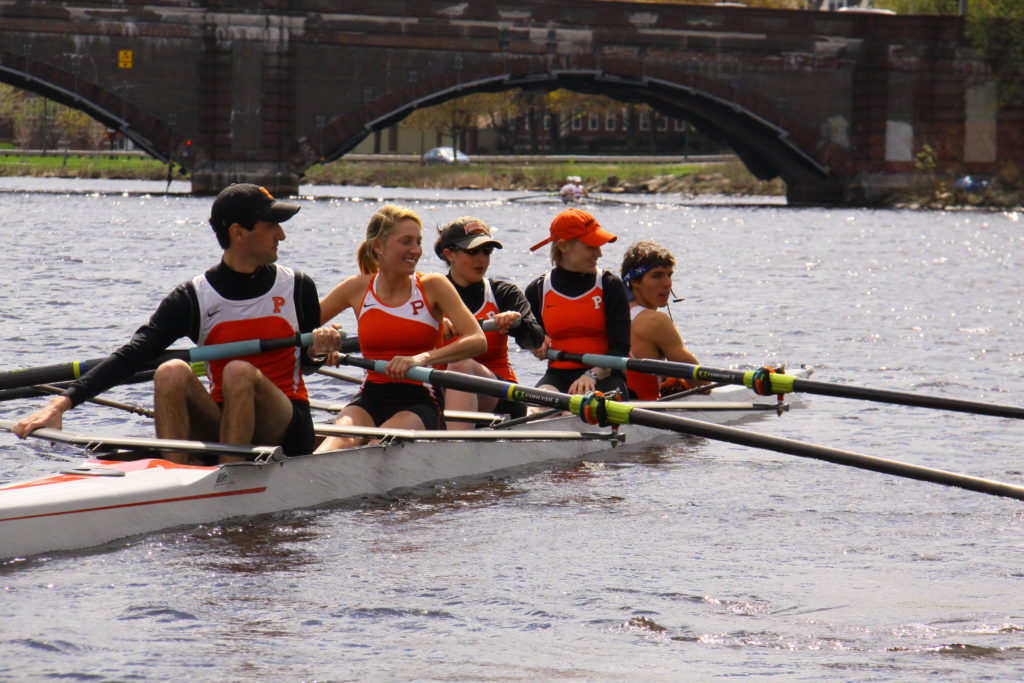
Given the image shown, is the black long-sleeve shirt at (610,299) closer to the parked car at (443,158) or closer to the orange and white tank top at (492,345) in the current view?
the orange and white tank top at (492,345)

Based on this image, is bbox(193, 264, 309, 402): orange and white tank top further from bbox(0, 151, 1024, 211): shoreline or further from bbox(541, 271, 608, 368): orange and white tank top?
bbox(0, 151, 1024, 211): shoreline

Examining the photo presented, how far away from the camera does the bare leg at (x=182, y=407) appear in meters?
7.29

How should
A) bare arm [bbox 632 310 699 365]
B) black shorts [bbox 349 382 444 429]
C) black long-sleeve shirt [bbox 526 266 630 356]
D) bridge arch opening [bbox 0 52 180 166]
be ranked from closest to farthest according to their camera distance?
black shorts [bbox 349 382 444 429], black long-sleeve shirt [bbox 526 266 630 356], bare arm [bbox 632 310 699 365], bridge arch opening [bbox 0 52 180 166]

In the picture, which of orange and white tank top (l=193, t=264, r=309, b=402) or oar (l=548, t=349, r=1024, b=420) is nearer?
orange and white tank top (l=193, t=264, r=309, b=402)

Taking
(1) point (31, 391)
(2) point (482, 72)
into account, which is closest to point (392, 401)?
(1) point (31, 391)

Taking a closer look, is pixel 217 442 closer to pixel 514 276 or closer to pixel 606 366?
pixel 606 366

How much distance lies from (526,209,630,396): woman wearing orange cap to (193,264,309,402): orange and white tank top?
258 cm

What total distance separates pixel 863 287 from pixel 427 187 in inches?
1774

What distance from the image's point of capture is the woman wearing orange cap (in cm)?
991

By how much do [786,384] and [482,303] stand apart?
205 cm

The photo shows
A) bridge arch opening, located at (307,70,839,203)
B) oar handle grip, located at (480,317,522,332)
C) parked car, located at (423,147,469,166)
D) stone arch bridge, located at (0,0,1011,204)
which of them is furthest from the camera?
parked car, located at (423,147,469,166)

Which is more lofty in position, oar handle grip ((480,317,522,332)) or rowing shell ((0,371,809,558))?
oar handle grip ((480,317,522,332))

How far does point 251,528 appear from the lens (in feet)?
25.5

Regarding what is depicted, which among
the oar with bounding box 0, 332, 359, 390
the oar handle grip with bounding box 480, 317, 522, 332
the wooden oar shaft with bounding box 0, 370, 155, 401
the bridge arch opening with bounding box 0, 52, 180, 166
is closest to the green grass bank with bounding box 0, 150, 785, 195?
the bridge arch opening with bounding box 0, 52, 180, 166
